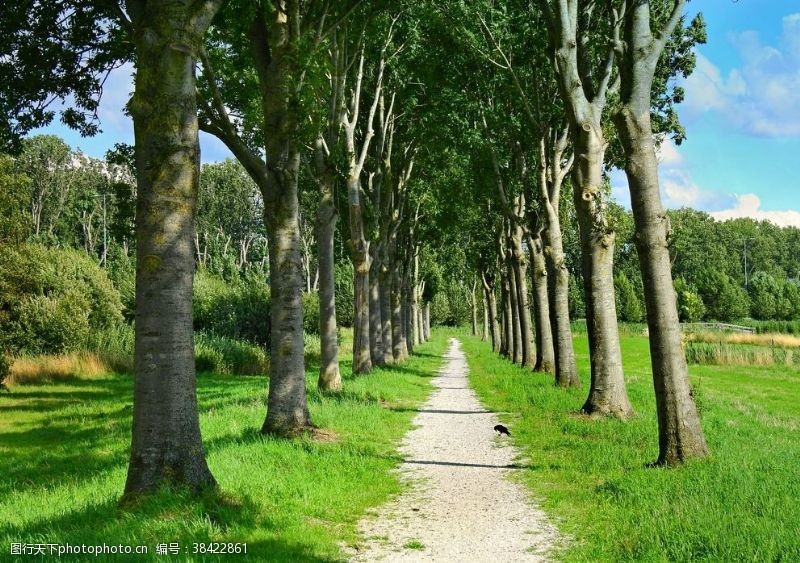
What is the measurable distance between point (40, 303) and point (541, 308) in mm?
20567

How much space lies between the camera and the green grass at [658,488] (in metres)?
4.92

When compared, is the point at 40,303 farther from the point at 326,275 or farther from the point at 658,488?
the point at 658,488

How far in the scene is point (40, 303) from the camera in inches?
1042

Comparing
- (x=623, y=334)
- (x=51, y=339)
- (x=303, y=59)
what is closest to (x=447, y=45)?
(x=303, y=59)

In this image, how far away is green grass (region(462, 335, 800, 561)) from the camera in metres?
4.92

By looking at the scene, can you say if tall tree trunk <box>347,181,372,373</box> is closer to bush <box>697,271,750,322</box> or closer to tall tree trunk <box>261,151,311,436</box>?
tall tree trunk <box>261,151,311,436</box>

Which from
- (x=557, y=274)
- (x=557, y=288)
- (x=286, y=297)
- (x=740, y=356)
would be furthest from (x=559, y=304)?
(x=740, y=356)

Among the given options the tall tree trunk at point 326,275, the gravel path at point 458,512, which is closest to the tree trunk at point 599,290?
the gravel path at point 458,512

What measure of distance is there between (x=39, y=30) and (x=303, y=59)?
5.26 m

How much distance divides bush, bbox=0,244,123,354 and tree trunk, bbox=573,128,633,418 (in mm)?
21894

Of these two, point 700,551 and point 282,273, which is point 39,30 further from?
point 700,551

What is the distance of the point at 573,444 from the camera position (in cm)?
955

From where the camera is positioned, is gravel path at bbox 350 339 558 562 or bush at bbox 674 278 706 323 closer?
gravel path at bbox 350 339 558 562

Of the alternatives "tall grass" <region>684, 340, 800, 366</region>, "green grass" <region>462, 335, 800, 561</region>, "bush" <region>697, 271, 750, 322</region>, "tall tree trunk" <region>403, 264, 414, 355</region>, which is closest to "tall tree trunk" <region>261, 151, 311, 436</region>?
"green grass" <region>462, 335, 800, 561</region>
